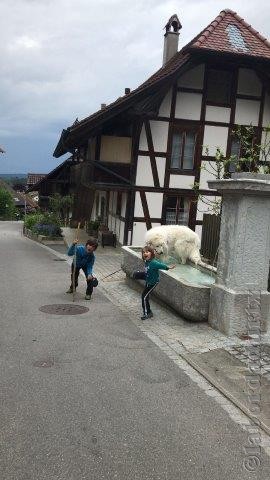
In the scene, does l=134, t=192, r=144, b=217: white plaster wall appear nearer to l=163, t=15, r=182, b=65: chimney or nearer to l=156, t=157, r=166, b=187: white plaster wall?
l=156, t=157, r=166, b=187: white plaster wall

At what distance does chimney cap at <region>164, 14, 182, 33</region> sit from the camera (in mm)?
23038

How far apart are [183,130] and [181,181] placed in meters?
1.98

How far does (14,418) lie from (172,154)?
1554 cm

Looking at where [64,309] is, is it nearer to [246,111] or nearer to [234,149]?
[234,149]

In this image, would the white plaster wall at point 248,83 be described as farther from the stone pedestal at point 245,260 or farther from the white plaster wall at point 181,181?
the stone pedestal at point 245,260

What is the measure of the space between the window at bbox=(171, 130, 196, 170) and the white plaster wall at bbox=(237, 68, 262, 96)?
2601 millimetres

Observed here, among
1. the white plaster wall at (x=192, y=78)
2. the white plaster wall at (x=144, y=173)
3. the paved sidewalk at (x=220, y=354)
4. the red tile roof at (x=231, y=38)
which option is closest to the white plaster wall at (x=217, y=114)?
the white plaster wall at (x=192, y=78)

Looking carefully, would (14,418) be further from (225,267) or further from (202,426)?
(225,267)

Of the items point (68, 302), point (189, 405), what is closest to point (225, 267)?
point (189, 405)

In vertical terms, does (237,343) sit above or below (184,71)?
below

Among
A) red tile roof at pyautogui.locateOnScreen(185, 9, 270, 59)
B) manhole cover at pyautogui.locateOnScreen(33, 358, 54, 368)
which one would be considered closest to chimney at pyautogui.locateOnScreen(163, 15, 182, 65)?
red tile roof at pyautogui.locateOnScreen(185, 9, 270, 59)

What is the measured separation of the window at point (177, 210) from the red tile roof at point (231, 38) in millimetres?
5741

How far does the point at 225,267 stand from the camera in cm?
813

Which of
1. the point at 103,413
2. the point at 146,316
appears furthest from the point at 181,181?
the point at 103,413
